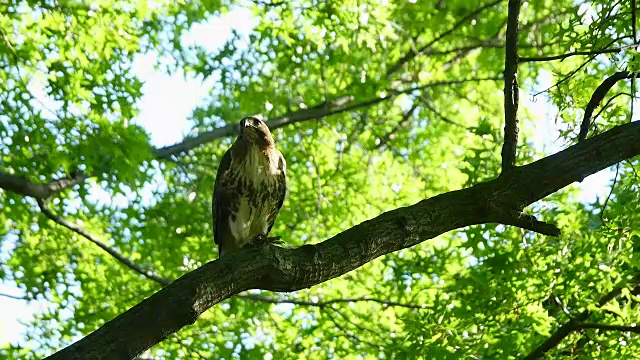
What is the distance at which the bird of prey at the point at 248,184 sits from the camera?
5.56m

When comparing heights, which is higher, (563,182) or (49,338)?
(49,338)

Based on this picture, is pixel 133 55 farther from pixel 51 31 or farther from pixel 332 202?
pixel 332 202

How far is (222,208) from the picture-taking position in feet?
19.0

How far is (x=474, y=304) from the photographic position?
598 cm

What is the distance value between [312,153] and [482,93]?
88.8 inches

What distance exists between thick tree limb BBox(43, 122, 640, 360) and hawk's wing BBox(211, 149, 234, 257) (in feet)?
8.64

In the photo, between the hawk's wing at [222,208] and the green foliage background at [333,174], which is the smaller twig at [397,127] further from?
the hawk's wing at [222,208]

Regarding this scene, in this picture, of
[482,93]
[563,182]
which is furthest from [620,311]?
[482,93]

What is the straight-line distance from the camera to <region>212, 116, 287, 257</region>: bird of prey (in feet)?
18.2

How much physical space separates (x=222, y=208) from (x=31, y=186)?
5.65 ft

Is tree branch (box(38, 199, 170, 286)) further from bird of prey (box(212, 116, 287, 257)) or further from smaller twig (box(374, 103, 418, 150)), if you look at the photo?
smaller twig (box(374, 103, 418, 150))

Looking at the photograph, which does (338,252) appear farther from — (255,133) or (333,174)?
(333,174)

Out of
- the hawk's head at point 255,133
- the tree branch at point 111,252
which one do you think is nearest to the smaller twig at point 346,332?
the tree branch at point 111,252

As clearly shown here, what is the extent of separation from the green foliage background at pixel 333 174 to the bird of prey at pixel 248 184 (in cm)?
116
